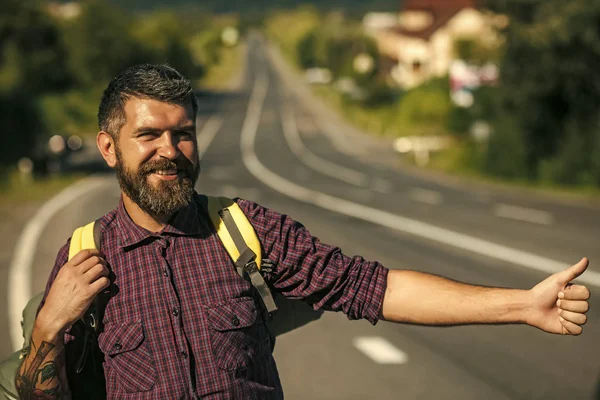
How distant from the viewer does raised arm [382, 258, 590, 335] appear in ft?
9.39

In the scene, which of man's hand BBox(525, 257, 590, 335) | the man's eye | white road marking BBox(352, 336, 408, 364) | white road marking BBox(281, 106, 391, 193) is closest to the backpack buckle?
the man's eye

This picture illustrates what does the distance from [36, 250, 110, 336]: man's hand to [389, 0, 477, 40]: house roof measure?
95.3 m

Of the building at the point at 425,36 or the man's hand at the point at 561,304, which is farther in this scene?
the building at the point at 425,36

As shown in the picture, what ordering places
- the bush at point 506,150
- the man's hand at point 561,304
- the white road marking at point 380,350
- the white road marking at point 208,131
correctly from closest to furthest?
1. the man's hand at point 561,304
2. the white road marking at point 380,350
3. the bush at point 506,150
4. the white road marking at point 208,131

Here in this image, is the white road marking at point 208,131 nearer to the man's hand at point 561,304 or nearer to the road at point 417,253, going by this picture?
the road at point 417,253

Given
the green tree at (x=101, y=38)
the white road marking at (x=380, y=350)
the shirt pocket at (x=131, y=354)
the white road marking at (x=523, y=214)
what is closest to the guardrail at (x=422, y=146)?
the green tree at (x=101, y=38)

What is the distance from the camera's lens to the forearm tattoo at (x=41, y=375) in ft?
9.46

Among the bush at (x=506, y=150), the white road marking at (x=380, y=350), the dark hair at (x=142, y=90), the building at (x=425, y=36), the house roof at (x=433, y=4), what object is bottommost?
the white road marking at (x=380, y=350)

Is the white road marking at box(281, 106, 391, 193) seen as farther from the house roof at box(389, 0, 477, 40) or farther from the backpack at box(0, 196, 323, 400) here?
the house roof at box(389, 0, 477, 40)

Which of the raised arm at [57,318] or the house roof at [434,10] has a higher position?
the house roof at [434,10]

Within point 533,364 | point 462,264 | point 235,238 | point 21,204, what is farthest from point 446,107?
point 235,238

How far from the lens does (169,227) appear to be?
3.07 metres

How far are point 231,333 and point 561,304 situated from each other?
1025 millimetres

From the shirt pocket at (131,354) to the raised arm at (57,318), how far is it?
141mm
